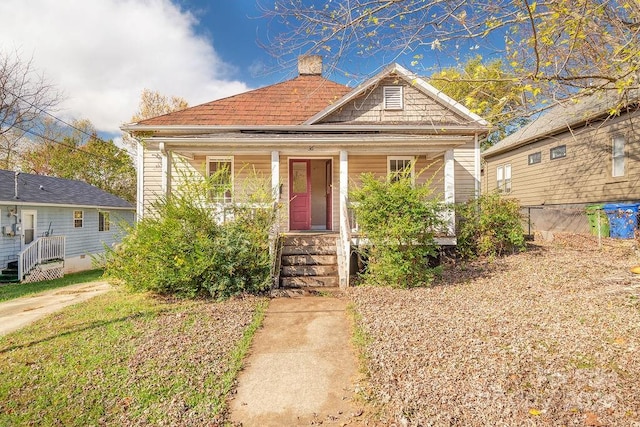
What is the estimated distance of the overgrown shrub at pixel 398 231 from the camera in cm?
676

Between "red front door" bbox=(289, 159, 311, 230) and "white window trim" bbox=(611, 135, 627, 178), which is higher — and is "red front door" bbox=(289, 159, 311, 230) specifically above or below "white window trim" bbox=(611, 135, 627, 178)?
below

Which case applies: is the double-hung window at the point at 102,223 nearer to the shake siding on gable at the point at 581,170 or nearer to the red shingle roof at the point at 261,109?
the red shingle roof at the point at 261,109

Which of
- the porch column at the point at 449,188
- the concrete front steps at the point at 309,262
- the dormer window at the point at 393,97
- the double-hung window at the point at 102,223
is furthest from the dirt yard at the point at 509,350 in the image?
the double-hung window at the point at 102,223

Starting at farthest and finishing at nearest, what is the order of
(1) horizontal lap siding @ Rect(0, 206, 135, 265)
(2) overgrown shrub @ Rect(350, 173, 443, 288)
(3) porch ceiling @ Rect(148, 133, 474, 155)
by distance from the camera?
(1) horizontal lap siding @ Rect(0, 206, 135, 265) → (3) porch ceiling @ Rect(148, 133, 474, 155) → (2) overgrown shrub @ Rect(350, 173, 443, 288)

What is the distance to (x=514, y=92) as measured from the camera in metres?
3.96

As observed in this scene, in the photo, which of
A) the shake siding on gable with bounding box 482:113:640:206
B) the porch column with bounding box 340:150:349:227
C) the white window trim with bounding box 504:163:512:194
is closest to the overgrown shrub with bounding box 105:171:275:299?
the porch column with bounding box 340:150:349:227

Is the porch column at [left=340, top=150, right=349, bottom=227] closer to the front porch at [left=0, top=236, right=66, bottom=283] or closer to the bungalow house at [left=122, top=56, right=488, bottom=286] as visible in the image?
the bungalow house at [left=122, top=56, right=488, bottom=286]

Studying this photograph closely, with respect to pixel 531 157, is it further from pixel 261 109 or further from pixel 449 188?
pixel 261 109

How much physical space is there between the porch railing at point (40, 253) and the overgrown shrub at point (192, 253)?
10.6 metres

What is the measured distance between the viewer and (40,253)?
1509cm

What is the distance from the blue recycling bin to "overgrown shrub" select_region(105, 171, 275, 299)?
35.1ft

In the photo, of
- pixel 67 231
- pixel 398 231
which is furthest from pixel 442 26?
pixel 67 231

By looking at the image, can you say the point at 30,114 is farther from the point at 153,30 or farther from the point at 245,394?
the point at 245,394

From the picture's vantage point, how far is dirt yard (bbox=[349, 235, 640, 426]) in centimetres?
281
